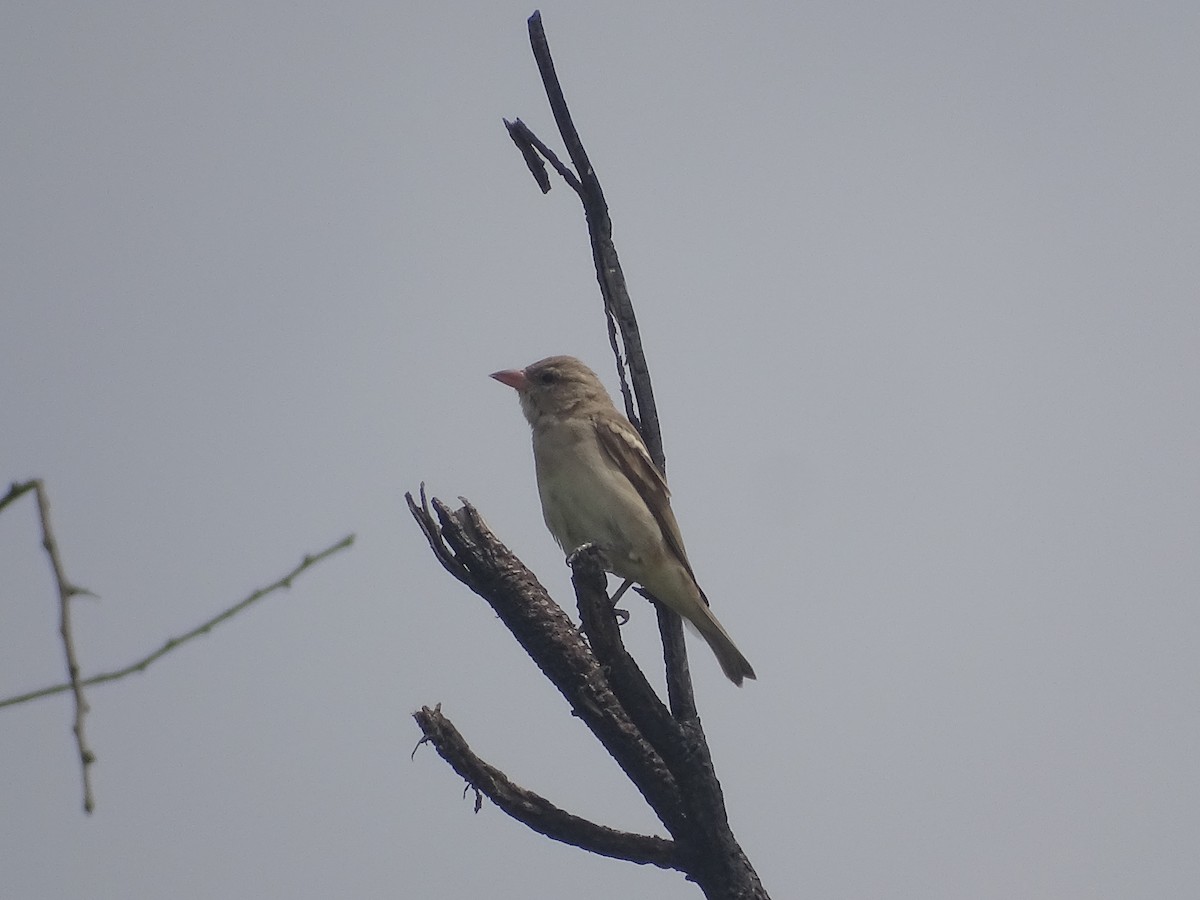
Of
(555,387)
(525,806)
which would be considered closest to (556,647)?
(525,806)

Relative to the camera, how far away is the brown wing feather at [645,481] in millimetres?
6000

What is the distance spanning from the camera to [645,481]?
604 centimetres

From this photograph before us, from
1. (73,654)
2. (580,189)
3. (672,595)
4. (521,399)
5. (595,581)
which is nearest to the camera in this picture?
(73,654)

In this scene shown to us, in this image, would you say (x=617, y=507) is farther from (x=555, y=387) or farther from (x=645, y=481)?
(x=555, y=387)

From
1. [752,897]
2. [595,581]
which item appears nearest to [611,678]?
[595,581]

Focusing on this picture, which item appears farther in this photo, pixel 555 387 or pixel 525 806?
pixel 555 387

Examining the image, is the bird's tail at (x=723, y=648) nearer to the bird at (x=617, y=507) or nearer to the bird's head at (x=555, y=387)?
the bird at (x=617, y=507)

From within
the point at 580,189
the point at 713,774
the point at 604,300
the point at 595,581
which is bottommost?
the point at 713,774

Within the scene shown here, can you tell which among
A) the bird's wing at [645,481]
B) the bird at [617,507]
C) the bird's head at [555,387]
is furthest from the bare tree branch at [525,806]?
the bird's head at [555,387]

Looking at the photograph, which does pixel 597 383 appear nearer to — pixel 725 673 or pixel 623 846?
pixel 725 673

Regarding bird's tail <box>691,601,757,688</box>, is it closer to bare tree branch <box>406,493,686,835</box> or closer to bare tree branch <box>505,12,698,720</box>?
bare tree branch <box>505,12,698,720</box>

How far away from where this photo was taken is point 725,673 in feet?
20.9

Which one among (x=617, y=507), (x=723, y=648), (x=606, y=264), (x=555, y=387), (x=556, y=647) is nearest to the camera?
(x=556, y=647)

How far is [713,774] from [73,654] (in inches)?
111
